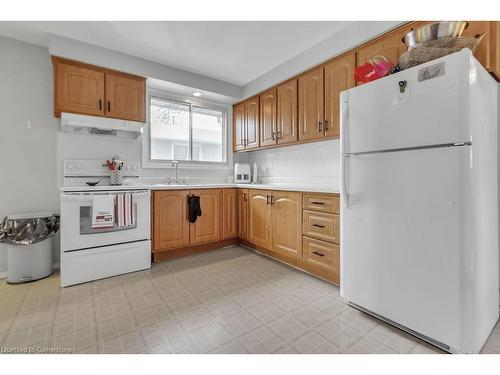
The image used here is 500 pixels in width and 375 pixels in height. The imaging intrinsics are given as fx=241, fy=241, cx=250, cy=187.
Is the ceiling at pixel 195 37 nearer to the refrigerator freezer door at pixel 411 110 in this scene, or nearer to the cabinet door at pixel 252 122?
the cabinet door at pixel 252 122

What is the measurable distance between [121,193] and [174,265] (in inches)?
39.3

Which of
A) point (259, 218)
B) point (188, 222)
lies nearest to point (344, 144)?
point (259, 218)

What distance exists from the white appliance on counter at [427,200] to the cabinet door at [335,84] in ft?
2.49

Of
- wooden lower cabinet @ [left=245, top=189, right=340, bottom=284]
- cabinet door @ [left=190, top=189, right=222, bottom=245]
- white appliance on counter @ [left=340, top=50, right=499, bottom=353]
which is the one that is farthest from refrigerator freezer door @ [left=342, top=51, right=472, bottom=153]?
cabinet door @ [left=190, top=189, right=222, bottom=245]

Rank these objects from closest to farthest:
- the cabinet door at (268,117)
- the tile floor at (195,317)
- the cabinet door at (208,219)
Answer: the tile floor at (195,317)
the cabinet door at (208,219)
the cabinet door at (268,117)

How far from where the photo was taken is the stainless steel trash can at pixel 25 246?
2238 millimetres

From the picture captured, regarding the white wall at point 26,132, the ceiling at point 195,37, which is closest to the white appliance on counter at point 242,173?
the ceiling at point 195,37

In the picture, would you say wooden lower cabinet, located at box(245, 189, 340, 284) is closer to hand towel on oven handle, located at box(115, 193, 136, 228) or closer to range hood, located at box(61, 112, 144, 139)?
hand towel on oven handle, located at box(115, 193, 136, 228)

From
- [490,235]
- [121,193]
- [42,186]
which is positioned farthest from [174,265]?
[490,235]

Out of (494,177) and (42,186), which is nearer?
(494,177)

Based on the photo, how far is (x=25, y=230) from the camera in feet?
7.49

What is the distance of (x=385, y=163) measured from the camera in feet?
5.02

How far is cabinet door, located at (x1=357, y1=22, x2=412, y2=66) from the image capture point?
6.43 feet

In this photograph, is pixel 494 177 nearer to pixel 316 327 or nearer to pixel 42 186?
pixel 316 327
